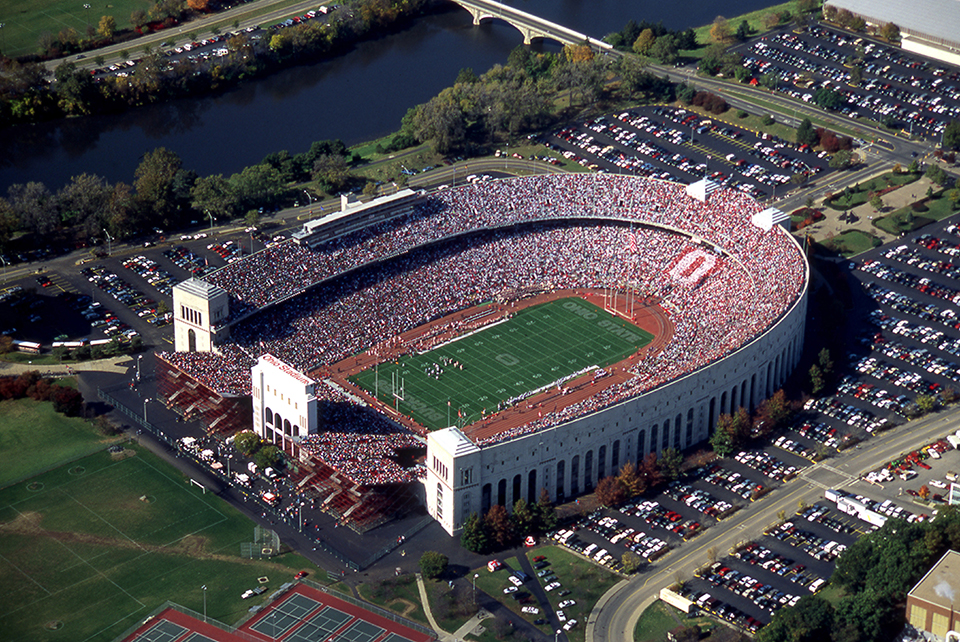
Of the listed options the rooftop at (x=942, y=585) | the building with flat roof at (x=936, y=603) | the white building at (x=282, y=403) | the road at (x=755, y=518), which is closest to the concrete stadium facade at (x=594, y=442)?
the road at (x=755, y=518)

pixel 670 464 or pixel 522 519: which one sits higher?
pixel 670 464

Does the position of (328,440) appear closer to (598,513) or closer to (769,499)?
(598,513)

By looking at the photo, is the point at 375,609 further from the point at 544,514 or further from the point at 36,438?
the point at 36,438

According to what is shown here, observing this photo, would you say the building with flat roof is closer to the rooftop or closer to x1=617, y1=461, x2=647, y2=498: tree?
the rooftop

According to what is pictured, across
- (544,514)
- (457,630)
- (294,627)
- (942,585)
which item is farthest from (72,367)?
(942,585)

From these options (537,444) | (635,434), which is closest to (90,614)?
(537,444)

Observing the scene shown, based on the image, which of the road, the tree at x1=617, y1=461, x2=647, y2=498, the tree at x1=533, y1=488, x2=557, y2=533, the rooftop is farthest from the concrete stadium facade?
the rooftop

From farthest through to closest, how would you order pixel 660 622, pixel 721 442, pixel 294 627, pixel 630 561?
pixel 721 442
pixel 630 561
pixel 660 622
pixel 294 627
